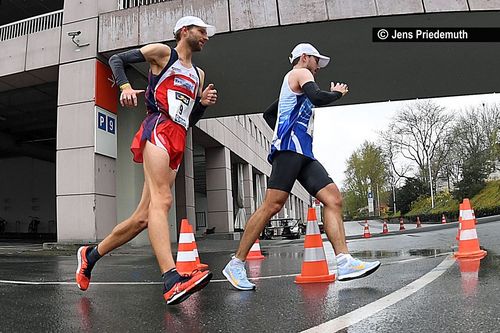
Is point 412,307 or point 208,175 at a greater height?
point 208,175

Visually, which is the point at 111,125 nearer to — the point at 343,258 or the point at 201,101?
the point at 201,101

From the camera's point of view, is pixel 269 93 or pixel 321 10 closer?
pixel 321 10

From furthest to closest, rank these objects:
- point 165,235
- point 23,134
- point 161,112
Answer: point 23,134 → point 161,112 → point 165,235

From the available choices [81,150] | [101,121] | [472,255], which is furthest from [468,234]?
[81,150]

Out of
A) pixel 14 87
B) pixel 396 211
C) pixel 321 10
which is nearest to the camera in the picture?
pixel 321 10

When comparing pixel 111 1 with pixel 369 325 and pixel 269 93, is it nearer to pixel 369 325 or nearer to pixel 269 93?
pixel 269 93

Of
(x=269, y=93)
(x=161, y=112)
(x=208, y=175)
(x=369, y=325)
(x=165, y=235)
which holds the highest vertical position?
(x=269, y=93)

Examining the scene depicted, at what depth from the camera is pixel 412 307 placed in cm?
279

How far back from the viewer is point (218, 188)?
24000 millimetres

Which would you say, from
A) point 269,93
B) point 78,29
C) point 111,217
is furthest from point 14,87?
point 269,93

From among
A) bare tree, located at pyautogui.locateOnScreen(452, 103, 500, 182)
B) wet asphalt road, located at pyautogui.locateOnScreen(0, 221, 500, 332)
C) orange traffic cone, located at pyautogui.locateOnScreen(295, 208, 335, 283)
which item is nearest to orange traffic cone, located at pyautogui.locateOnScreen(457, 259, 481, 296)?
wet asphalt road, located at pyautogui.locateOnScreen(0, 221, 500, 332)

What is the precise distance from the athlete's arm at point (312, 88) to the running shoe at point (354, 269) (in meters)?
1.31

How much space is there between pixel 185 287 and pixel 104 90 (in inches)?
387

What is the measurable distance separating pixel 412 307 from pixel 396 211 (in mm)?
69166
